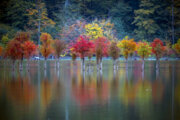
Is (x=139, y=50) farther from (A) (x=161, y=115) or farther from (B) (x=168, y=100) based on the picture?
(A) (x=161, y=115)

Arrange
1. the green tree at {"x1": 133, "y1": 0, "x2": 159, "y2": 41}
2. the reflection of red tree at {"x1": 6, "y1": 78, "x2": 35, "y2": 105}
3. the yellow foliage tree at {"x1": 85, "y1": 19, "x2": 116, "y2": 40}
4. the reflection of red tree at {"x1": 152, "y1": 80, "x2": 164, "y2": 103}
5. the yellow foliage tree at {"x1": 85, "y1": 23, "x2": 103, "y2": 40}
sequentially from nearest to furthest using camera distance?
the reflection of red tree at {"x1": 6, "y1": 78, "x2": 35, "y2": 105}, the reflection of red tree at {"x1": 152, "y1": 80, "x2": 164, "y2": 103}, the yellow foliage tree at {"x1": 85, "y1": 23, "x2": 103, "y2": 40}, the yellow foliage tree at {"x1": 85, "y1": 19, "x2": 116, "y2": 40}, the green tree at {"x1": 133, "y1": 0, "x2": 159, "y2": 41}

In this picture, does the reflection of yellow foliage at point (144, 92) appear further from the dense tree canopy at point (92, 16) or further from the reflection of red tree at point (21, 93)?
the dense tree canopy at point (92, 16)

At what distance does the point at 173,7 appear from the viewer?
101062 millimetres

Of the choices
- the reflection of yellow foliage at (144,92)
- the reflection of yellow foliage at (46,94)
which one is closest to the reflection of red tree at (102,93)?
the reflection of yellow foliage at (144,92)

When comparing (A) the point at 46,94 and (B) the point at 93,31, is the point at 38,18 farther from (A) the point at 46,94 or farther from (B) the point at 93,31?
(A) the point at 46,94

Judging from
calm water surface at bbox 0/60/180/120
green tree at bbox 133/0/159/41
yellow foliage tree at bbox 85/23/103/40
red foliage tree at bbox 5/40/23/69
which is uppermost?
green tree at bbox 133/0/159/41

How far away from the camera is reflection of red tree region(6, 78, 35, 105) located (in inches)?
894

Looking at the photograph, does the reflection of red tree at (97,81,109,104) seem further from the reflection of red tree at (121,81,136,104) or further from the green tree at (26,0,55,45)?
the green tree at (26,0,55,45)

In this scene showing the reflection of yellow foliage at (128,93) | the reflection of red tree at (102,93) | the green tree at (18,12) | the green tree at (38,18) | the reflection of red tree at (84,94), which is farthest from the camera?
the green tree at (18,12)

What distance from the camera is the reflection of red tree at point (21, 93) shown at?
22703mm

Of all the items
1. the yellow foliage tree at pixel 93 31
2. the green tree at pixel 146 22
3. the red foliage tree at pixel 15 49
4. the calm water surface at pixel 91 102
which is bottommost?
the calm water surface at pixel 91 102

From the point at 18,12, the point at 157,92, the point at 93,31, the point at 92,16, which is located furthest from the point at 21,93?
the point at 92,16

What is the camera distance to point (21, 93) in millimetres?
25734

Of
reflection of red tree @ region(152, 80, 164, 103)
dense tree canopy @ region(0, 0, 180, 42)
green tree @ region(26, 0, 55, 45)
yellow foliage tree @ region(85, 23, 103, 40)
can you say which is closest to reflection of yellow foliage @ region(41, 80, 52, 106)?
reflection of red tree @ region(152, 80, 164, 103)
